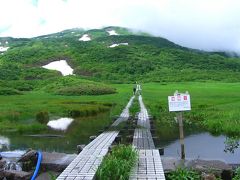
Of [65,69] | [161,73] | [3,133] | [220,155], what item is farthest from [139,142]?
[65,69]

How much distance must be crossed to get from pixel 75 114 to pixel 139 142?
2486 cm

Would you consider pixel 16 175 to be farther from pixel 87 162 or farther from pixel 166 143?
pixel 166 143

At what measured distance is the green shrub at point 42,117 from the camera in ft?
149

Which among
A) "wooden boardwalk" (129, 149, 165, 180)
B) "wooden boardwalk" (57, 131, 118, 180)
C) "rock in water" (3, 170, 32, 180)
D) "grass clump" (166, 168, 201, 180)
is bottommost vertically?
"grass clump" (166, 168, 201, 180)

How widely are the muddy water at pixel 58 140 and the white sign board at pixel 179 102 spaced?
361 inches

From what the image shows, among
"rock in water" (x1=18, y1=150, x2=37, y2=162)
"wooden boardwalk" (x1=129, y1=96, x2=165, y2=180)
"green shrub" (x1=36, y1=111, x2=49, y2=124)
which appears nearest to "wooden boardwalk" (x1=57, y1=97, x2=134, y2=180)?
"wooden boardwalk" (x1=129, y1=96, x2=165, y2=180)

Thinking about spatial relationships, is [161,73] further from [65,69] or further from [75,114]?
[75,114]

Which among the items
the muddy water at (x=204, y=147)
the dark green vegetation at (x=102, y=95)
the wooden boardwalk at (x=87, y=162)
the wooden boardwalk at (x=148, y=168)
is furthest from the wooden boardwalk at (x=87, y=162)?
the dark green vegetation at (x=102, y=95)

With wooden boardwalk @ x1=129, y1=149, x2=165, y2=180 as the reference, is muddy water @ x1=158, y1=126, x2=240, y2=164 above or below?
below

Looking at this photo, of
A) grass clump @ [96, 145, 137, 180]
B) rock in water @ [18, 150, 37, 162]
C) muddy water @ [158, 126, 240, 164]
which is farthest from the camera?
muddy water @ [158, 126, 240, 164]

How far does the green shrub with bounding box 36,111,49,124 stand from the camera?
4528 cm

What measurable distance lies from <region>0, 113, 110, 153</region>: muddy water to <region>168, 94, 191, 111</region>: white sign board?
30.1 feet

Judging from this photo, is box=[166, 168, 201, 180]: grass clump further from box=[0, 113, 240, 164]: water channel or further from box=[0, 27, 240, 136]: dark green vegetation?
box=[0, 27, 240, 136]: dark green vegetation

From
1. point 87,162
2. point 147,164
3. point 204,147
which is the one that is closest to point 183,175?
point 147,164
